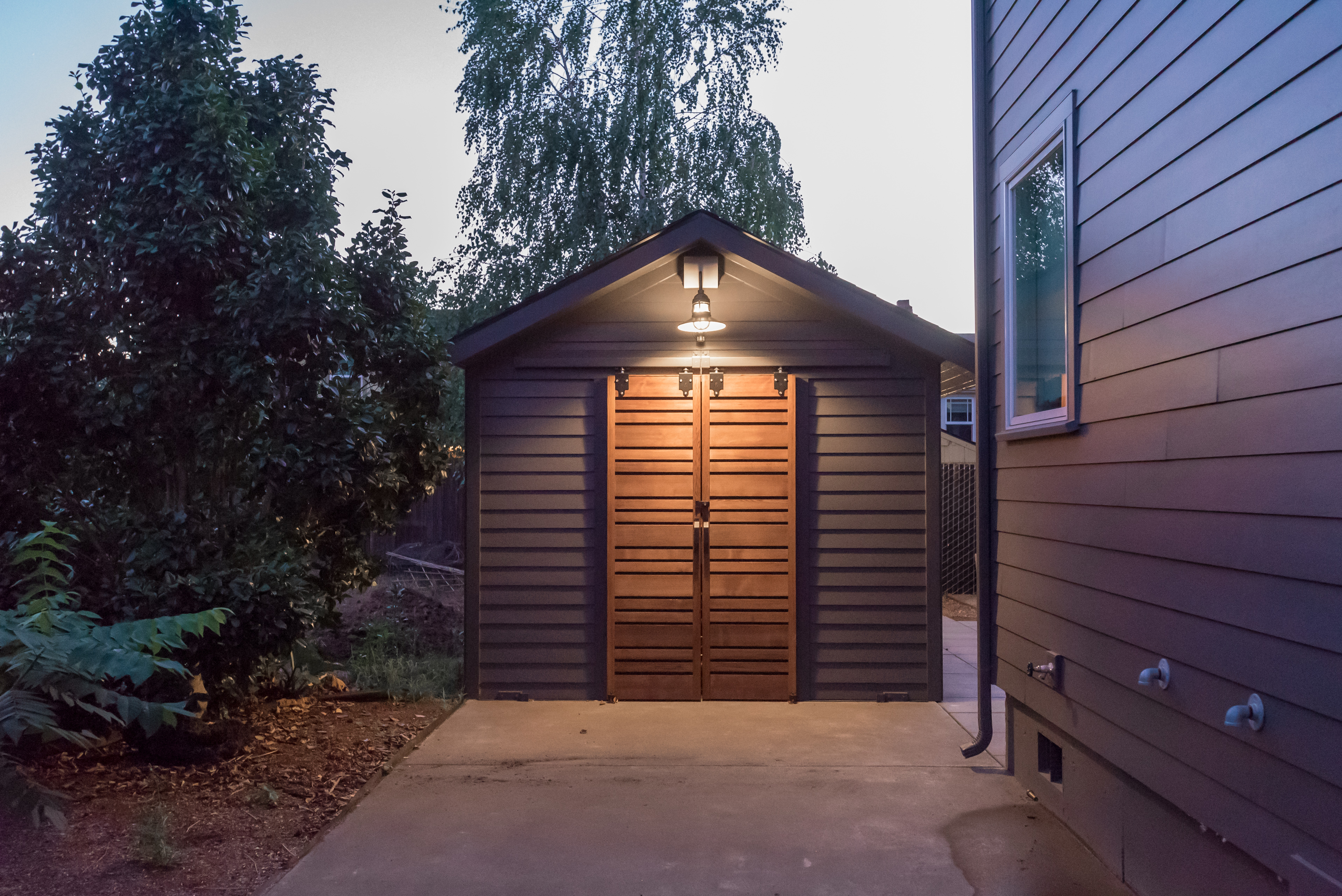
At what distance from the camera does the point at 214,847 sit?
3.77 m

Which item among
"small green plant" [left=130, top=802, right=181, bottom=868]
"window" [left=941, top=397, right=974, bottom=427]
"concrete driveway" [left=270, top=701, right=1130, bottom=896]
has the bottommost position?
"concrete driveway" [left=270, top=701, right=1130, bottom=896]

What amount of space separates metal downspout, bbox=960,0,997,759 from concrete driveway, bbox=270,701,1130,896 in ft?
1.57

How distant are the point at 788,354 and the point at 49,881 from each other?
16.1 ft

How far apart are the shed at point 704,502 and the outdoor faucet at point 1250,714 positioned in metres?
3.89

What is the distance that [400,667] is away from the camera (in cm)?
687

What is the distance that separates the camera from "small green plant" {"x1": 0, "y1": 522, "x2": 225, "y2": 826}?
2854 mm

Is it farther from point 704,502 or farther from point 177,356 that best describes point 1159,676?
point 177,356

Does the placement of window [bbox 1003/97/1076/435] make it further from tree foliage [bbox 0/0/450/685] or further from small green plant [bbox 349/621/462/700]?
small green plant [bbox 349/621/462/700]

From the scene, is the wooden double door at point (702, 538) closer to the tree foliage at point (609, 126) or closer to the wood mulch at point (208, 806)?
the wood mulch at point (208, 806)

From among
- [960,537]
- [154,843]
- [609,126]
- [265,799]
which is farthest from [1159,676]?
[609,126]

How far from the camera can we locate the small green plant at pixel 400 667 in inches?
257

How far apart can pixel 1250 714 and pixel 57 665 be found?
140 inches

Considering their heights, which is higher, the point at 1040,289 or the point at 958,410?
the point at 958,410

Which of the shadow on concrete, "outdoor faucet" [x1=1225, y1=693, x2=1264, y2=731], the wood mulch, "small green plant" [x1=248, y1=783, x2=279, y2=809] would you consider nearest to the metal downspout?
the shadow on concrete
